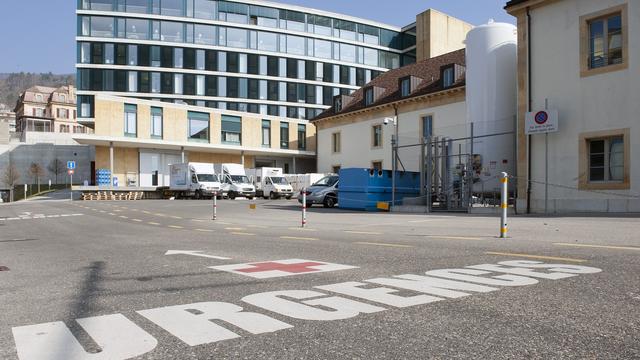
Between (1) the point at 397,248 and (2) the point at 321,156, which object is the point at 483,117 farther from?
(2) the point at 321,156

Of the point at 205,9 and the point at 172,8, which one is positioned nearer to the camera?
the point at 172,8

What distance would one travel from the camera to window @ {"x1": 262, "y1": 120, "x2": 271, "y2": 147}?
5860 cm

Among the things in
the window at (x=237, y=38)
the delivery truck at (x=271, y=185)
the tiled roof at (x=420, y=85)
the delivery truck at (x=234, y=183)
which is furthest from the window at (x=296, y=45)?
the delivery truck at (x=234, y=183)

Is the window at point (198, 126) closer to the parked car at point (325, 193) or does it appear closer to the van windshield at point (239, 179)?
the van windshield at point (239, 179)

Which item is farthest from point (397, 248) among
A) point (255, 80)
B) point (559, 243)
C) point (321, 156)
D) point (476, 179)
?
point (255, 80)

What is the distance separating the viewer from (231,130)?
5603 centimetres

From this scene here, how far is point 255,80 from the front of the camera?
64.6 metres

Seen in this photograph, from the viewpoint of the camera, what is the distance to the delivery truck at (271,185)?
4385 cm

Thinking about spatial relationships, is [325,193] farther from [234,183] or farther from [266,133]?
[266,133]

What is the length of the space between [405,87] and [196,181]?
61.5 feet

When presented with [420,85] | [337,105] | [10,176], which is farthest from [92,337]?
[10,176]

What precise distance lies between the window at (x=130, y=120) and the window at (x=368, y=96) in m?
21.6

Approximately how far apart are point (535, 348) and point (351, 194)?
72.5ft

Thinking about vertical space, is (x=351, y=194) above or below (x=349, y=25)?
below
